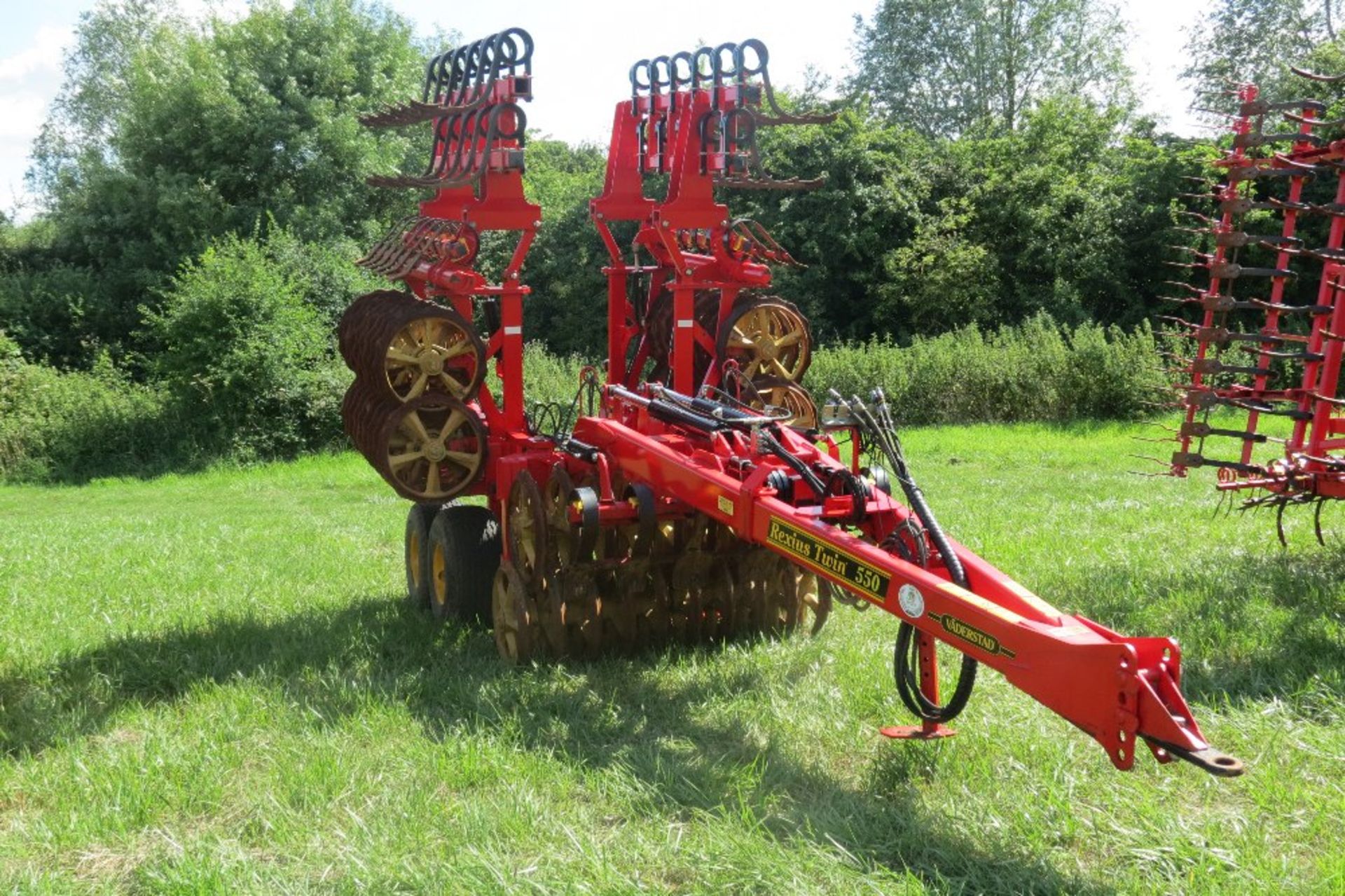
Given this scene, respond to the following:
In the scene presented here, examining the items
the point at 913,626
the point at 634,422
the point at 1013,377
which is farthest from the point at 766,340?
the point at 1013,377

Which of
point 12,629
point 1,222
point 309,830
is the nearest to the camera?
point 309,830

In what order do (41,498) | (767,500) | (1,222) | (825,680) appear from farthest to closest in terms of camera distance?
(1,222), (41,498), (825,680), (767,500)

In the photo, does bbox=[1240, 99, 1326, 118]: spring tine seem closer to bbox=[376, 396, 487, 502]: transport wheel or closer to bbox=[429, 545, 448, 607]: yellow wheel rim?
bbox=[376, 396, 487, 502]: transport wheel

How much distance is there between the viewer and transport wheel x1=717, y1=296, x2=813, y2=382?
6926 millimetres

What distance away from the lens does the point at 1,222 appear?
30766 mm

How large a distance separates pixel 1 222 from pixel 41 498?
17856 millimetres

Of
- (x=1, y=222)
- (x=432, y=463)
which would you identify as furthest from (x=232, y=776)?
(x=1, y=222)

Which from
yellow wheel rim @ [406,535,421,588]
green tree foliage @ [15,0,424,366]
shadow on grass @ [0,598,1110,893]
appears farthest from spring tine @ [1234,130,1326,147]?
green tree foliage @ [15,0,424,366]

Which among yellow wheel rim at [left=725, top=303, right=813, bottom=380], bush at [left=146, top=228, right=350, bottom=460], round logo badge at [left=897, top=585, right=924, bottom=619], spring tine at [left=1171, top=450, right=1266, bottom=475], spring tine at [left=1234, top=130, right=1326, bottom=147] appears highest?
spring tine at [left=1234, top=130, right=1326, bottom=147]

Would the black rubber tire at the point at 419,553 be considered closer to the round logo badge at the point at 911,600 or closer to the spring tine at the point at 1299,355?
the round logo badge at the point at 911,600

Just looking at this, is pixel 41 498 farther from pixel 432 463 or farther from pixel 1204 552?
pixel 1204 552

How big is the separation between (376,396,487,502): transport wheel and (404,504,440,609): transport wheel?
64cm

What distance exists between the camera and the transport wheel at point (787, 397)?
6.94 m

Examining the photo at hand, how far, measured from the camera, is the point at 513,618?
5.94 meters
